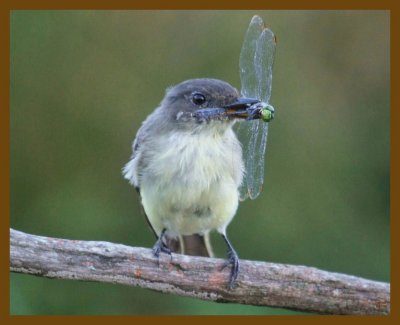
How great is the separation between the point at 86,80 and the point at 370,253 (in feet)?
7.10

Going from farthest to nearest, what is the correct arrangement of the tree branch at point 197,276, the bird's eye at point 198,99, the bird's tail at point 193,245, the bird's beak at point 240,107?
the bird's tail at point 193,245 < the bird's eye at point 198,99 < the bird's beak at point 240,107 < the tree branch at point 197,276

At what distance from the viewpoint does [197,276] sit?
13.0 feet

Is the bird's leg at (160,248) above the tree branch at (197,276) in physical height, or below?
above

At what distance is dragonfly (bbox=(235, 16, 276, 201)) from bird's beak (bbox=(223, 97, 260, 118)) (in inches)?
1.0

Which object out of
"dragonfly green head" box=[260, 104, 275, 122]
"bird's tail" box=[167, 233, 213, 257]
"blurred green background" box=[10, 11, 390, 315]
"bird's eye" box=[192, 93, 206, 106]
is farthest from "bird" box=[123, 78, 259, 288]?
"blurred green background" box=[10, 11, 390, 315]

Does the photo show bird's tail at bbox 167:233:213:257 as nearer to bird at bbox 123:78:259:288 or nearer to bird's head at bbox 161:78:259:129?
bird at bbox 123:78:259:288

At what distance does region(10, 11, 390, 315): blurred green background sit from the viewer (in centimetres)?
509

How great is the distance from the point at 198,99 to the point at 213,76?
142cm

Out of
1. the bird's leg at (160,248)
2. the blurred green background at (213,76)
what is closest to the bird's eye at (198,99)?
the bird's leg at (160,248)

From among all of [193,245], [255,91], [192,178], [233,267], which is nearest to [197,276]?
[233,267]

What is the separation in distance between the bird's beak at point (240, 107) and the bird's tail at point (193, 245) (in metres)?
0.99

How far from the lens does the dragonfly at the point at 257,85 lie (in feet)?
12.7

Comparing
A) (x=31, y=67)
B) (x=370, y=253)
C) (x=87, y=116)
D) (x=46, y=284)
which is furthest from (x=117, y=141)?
(x=370, y=253)

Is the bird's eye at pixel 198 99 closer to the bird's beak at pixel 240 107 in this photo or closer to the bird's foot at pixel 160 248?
the bird's beak at pixel 240 107
